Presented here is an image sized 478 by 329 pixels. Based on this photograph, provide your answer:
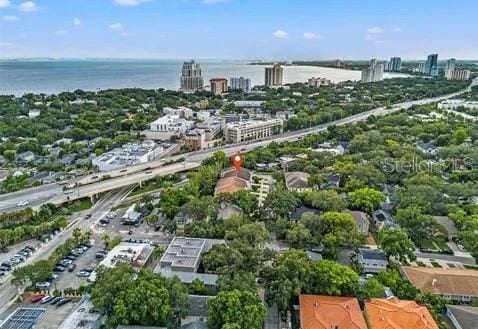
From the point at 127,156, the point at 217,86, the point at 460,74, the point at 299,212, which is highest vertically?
the point at 460,74

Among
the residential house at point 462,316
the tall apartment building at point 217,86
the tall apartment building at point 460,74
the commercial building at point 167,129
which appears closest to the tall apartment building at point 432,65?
the tall apartment building at point 460,74

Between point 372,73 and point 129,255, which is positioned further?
point 372,73

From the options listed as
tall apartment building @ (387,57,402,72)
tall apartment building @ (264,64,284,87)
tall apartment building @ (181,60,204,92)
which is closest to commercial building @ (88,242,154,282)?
tall apartment building @ (181,60,204,92)

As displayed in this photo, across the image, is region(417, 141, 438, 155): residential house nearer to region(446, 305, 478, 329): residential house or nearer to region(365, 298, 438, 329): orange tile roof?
region(446, 305, 478, 329): residential house

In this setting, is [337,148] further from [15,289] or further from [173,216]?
[15,289]

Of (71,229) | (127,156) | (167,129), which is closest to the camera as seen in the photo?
(71,229)

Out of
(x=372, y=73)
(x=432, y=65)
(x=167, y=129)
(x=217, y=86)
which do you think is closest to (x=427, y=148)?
(x=167, y=129)

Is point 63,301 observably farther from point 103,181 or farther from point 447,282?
point 447,282

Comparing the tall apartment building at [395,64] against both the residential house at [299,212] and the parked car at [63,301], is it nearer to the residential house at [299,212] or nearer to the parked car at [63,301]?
the residential house at [299,212]
